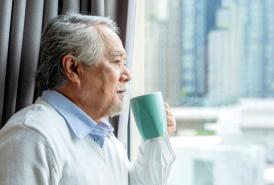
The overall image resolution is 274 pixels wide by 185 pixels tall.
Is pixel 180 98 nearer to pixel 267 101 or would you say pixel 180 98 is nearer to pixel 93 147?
pixel 267 101

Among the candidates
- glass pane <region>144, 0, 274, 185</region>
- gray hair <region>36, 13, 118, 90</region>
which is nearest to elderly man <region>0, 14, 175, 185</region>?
gray hair <region>36, 13, 118, 90</region>

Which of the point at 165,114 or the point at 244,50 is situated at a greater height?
the point at 244,50

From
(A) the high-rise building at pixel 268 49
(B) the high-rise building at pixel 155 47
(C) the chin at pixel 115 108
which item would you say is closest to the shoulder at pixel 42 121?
(C) the chin at pixel 115 108

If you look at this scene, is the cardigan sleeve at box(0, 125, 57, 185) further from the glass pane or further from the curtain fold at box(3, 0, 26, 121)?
the glass pane

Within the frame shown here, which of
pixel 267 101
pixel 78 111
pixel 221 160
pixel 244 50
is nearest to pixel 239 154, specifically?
pixel 221 160

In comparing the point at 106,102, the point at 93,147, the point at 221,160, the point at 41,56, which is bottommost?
the point at 221,160

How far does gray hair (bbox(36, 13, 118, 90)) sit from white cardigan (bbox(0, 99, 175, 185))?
0.26 ft

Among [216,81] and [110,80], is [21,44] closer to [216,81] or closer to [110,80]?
[110,80]

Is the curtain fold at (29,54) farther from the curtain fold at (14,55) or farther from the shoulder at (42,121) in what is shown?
the shoulder at (42,121)

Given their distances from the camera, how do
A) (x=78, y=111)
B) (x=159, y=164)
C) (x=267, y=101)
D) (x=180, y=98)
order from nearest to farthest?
(x=78, y=111), (x=159, y=164), (x=267, y=101), (x=180, y=98)

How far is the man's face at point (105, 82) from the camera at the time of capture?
108 cm

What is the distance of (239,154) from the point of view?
140 centimetres

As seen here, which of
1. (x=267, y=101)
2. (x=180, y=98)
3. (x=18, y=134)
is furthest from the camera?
(x=180, y=98)

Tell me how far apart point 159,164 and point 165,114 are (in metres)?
0.13
